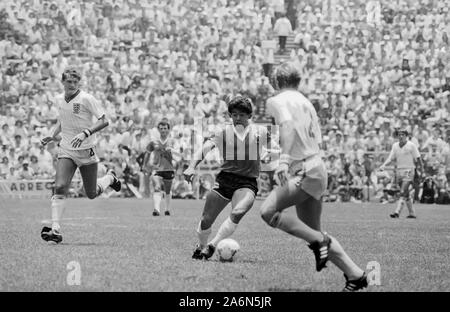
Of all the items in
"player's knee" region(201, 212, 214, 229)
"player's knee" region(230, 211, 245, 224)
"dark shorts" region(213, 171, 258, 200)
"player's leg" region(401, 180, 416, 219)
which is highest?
"dark shorts" region(213, 171, 258, 200)

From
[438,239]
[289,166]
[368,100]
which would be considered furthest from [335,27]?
[289,166]

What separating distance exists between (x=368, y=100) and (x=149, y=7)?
32.0 ft

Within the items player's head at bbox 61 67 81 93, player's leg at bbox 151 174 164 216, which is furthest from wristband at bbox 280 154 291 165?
player's leg at bbox 151 174 164 216

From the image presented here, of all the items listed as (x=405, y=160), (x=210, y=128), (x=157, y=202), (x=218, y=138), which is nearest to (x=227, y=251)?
(x=218, y=138)

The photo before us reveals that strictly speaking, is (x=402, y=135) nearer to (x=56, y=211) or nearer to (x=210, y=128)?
(x=210, y=128)

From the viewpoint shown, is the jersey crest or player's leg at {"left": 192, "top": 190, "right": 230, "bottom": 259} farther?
the jersey crest

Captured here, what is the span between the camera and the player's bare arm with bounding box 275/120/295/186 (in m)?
8.98

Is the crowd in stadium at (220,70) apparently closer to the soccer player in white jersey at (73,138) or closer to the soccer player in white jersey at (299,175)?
the soccer player in white jersey at (73,138)

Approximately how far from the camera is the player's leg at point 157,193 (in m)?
22.4

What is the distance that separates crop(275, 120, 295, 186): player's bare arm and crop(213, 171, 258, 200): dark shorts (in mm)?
3011

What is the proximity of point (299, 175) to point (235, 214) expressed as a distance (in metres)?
2.80

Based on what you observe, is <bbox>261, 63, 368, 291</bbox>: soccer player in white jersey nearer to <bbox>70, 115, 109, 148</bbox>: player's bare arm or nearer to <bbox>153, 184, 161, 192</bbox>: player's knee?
<bbox>70, 115, 109, 148</bbox>: player's bare arm

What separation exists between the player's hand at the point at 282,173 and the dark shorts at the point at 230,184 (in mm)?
3125

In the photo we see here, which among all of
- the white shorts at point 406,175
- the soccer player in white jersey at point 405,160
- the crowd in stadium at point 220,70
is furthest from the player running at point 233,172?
the crowd in stadium at point 220,70
